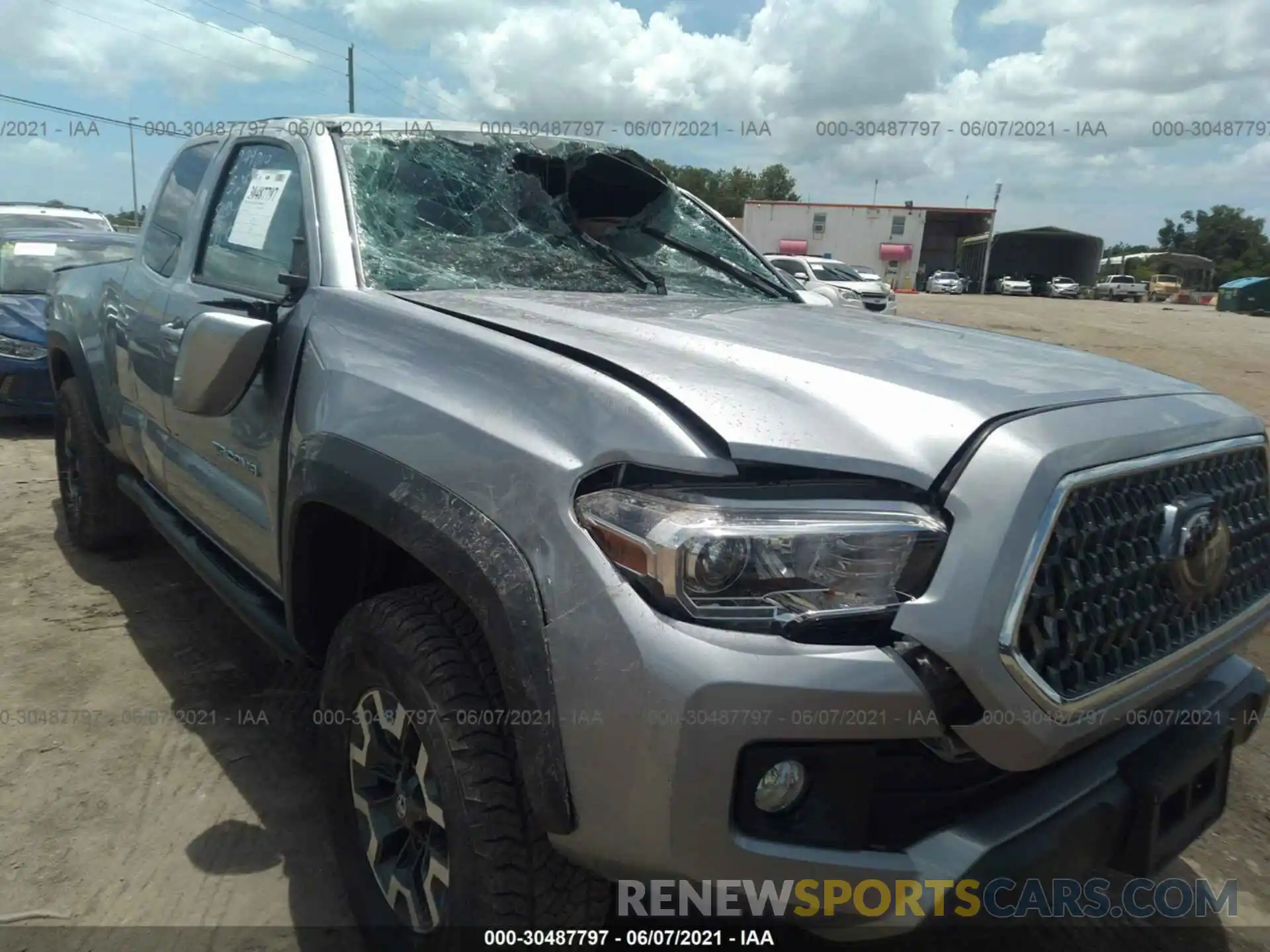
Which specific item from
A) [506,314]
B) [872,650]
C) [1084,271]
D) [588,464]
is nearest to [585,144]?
[506,314]

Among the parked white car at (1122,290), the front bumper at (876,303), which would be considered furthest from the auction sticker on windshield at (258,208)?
the parked white car at (1122,290)

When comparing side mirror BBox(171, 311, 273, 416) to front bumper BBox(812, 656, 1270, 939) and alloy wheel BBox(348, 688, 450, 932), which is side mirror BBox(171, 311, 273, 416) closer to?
alloy wheel BBox(348, 688, 450, 932)

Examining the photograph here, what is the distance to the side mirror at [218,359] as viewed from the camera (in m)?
2.35

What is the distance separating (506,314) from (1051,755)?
139cm

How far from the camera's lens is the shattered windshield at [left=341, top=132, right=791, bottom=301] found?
2.67 m

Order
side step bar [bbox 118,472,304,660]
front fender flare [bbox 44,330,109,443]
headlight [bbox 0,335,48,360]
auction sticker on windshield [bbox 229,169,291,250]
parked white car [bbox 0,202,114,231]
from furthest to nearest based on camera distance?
parked white car [bbox 0,202,114,231] < headlight [bbox 0,335,48,360] < front fender flare [bbox 44,330,109,443] < auction sticker on windshield [bbox 229,169,291,250] < side step bar [bbox 118,472,304,660]

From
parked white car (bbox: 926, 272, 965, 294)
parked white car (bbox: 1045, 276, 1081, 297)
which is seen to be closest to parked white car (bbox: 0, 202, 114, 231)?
parked white car (bbox: 926, 272, 965, 294)

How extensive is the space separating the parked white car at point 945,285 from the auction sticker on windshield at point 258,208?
54.4 meters

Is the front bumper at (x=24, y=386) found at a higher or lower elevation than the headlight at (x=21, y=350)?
lower

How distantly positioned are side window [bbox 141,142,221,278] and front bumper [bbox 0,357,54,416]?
4.39 metres

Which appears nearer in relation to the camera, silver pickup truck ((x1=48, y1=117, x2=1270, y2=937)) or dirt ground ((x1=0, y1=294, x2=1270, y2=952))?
silver pickup truck ((x1=48, y1=117, x2=1270, y2=937))

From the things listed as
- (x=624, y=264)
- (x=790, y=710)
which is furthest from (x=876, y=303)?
(x=790, y=710)

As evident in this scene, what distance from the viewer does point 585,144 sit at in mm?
3414

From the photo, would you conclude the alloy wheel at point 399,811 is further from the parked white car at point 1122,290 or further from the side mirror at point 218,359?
the parked white car at point 1122,290
